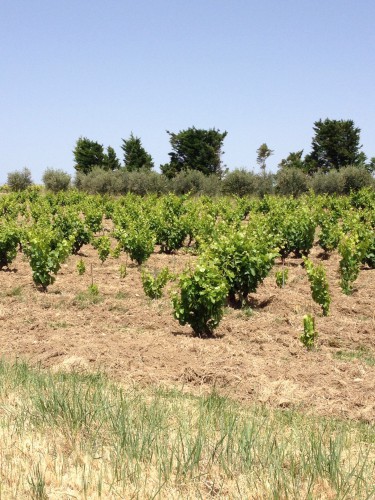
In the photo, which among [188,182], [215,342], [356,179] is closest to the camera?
[215,342]

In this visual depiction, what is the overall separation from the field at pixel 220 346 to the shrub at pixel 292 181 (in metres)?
34.5

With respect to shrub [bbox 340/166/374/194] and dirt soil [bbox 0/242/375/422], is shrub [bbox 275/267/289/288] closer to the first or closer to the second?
dirt soil [bbox 0/242/375/422]

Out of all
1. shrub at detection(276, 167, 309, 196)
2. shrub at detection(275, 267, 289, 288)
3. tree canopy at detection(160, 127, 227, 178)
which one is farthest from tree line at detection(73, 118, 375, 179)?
shrub at detection(275, 267, 289, 288)

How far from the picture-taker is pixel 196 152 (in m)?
59.8

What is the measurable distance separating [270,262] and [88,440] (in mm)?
8099

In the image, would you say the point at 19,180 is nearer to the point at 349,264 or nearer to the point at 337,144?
the point at 337,144

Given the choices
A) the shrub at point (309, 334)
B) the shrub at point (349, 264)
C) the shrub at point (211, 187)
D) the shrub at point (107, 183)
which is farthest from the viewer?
the shrub at point (107, 183)

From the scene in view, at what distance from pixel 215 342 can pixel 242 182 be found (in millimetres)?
41243

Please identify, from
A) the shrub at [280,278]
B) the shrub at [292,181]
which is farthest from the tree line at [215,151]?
the shrub at [280,278]

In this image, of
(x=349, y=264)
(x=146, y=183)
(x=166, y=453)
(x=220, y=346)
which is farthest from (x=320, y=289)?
(x=146, y=183)

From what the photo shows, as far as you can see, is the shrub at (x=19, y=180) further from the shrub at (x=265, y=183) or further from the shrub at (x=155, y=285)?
the shrub at (x=155, y=285)

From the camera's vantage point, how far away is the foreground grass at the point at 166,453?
3916 millimetres

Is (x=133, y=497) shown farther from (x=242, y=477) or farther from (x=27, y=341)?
(x=27, y=341)

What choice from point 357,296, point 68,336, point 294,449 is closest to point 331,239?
point 357,296
